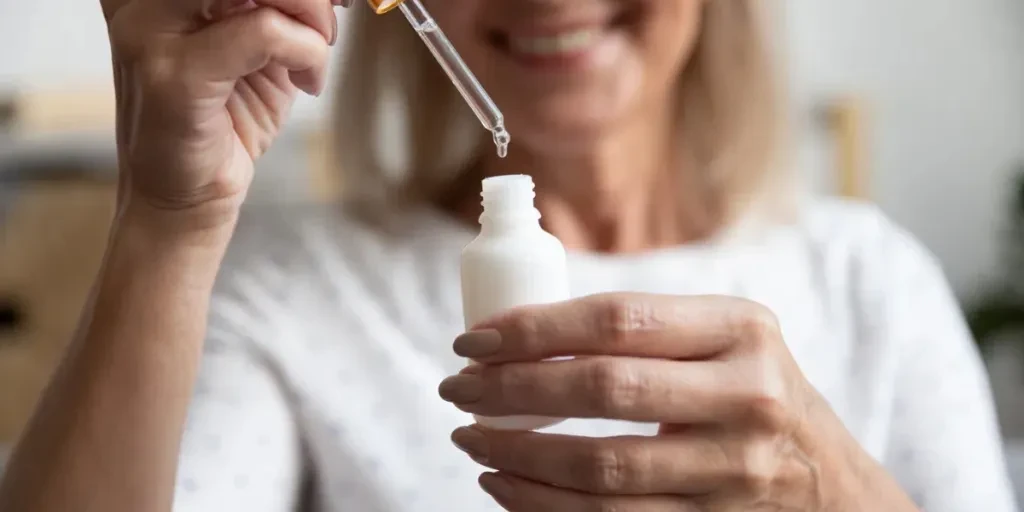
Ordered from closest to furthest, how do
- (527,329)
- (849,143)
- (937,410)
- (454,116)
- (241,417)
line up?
(527,329), (241,417), (937,410), (454,116), (849,143)

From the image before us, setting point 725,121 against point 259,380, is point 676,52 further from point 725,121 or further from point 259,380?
point 259,380

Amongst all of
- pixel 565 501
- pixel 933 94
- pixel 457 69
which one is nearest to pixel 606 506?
pixel 565 501

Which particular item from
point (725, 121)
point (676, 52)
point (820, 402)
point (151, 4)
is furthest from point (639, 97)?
Result: point (151, 4)

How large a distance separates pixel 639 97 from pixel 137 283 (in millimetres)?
432

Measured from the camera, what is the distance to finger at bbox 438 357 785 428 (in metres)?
0.48

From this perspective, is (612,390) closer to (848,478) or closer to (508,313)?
(508,313)

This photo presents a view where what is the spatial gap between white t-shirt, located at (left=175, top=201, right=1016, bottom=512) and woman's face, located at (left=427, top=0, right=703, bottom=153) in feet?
0.42

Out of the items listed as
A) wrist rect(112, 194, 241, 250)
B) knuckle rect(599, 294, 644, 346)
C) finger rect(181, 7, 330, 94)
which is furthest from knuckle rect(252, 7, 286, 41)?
knuckle rect(599, 294, 644, 346)

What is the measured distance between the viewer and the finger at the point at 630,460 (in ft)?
1.59

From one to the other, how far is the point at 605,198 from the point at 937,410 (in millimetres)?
332

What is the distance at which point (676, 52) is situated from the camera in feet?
2.62

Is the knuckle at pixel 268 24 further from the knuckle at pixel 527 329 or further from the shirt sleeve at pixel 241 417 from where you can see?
the shirt sleeve at pixel 241 417

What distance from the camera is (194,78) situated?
0.48m

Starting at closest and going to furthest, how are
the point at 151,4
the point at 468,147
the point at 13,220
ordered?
the point at 151,4 → the point at 468,147 → the point at 13,220
